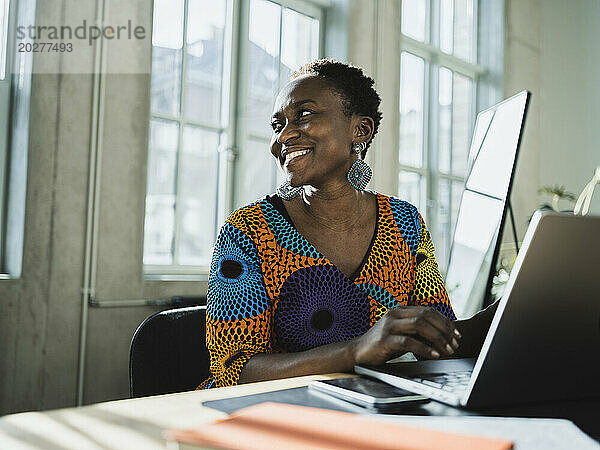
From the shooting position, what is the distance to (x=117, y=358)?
2.52m

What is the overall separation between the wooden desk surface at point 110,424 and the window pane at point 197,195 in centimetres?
232

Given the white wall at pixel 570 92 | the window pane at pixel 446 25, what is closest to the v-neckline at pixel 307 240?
the window pane at pixel 446 25

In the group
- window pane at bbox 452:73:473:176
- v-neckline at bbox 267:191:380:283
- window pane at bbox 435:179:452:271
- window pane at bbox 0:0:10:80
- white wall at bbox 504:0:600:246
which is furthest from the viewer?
white wall at bbox 504:0:600:246

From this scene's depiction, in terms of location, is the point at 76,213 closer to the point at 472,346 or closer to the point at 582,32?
the point at 472,346

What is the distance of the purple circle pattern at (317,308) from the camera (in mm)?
1375

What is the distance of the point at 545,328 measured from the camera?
0.74 metres

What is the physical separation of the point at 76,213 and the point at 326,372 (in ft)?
5.33

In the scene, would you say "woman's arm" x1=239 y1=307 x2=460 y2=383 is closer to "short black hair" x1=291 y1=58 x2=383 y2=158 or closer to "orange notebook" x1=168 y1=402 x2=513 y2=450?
"orange notebook" x1=168 y1=402 x2=513 y2=450

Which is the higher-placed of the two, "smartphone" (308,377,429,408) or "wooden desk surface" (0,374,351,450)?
"smartphone" (308,377,429,408)

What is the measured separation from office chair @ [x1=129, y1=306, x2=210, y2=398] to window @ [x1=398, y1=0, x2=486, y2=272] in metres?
3.05

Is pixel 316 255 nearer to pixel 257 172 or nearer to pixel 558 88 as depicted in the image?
pixel 257 172

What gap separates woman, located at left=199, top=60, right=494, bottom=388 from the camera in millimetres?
1236

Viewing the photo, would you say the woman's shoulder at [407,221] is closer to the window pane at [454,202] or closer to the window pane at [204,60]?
the window pane at [204,60]

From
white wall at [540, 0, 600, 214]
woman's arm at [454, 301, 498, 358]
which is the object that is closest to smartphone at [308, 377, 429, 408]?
woman's arm at [454, 301, 498, 358]
